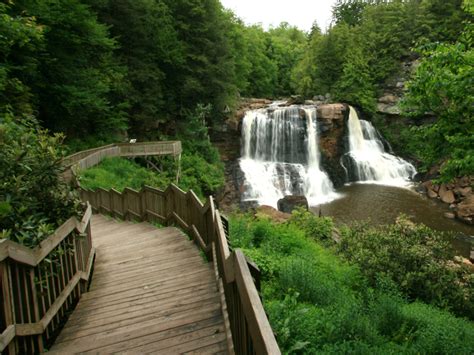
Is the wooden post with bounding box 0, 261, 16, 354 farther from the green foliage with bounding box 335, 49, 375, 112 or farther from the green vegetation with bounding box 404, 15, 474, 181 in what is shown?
the green foliage with bounding box 335, 49, 375, 112

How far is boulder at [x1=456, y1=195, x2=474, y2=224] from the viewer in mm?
17734

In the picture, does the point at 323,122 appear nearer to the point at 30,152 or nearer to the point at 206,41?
the point at 206,41

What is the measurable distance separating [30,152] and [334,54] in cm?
3621

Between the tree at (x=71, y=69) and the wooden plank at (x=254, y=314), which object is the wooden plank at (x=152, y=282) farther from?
the tree at (x=71, y=69)

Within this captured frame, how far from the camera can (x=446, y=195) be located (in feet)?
68.1

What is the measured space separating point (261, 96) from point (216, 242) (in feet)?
140

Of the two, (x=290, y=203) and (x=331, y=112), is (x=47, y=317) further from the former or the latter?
(x=331, y=112)

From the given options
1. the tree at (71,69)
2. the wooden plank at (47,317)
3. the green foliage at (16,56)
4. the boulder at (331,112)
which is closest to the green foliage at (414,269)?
the wooden plank at (47,317)

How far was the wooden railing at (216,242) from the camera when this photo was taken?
6.79ft

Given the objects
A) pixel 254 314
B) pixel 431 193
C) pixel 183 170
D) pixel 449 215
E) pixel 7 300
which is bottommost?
pixel 449 215

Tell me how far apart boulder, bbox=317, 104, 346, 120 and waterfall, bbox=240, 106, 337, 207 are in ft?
1.80

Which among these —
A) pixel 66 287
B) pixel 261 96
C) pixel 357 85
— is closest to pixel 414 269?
pixel 66 287

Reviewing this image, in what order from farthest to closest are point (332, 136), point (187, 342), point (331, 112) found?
point (332, 136)
point (331, 112)
point (187, 342)

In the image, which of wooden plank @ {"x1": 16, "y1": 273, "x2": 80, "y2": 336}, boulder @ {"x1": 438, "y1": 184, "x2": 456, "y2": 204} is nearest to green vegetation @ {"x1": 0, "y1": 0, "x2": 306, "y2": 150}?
wooden plank @ {"x1": 16, "y1": 273, "x2": 80, "y2": 336}
